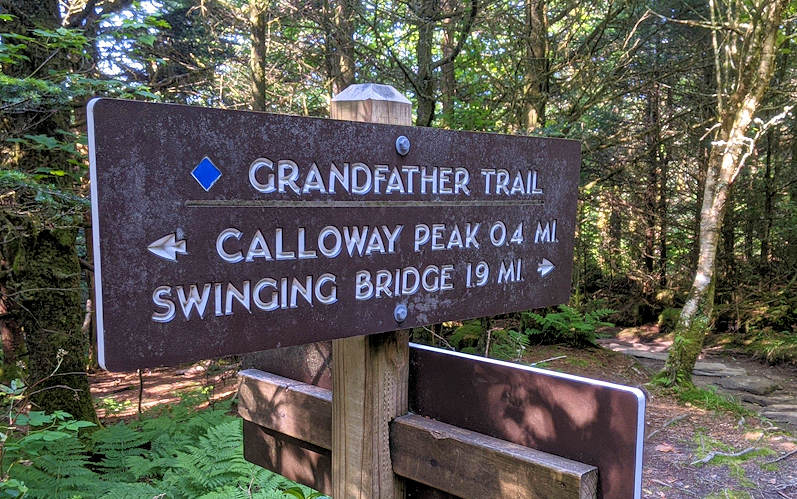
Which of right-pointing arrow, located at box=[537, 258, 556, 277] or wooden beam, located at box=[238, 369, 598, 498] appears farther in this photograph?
right-pointing arrow, located at box=[537, 258, 556, 277]

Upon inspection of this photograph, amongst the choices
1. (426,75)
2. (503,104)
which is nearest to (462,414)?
(426,75)

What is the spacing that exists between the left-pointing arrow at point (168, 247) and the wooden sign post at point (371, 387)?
0.55 meters

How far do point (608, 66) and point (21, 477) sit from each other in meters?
8.39

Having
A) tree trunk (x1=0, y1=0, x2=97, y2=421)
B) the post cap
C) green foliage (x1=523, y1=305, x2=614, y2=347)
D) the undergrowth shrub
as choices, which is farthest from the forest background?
the post cap

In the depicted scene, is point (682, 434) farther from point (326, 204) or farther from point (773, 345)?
point (773, 345)

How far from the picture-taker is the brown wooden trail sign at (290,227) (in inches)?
37.0

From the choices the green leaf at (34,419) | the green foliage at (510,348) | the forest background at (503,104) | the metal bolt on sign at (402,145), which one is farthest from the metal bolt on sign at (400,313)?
the green foliage at (510,348)

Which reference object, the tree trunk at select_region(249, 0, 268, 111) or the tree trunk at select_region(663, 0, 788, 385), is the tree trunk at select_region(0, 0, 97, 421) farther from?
the tree trunk at select_region(663, 0, 788, 385)

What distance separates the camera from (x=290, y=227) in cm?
110

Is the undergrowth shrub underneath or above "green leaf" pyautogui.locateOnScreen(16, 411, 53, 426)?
underneath

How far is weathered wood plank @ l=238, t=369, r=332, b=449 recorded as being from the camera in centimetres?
162

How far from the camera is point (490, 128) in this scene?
803 cm

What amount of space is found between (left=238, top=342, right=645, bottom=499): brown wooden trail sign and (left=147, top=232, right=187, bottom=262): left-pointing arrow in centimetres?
67

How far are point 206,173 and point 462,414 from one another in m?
0.79
